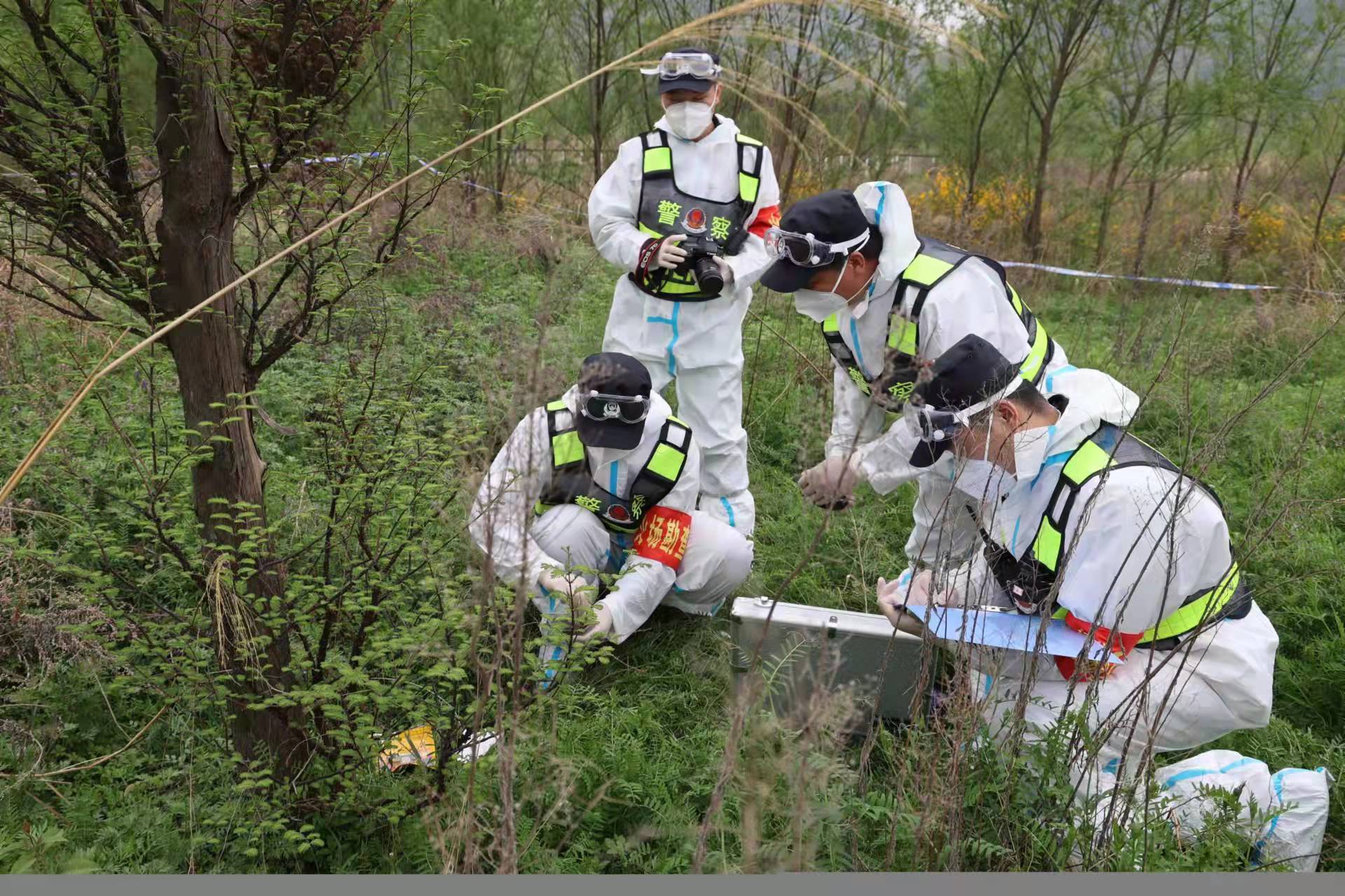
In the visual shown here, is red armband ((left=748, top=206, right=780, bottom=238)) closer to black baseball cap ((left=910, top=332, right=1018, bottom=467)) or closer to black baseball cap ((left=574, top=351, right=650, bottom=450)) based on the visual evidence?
black baseball cap ((left=574, top=351, right=650, bottom=450))

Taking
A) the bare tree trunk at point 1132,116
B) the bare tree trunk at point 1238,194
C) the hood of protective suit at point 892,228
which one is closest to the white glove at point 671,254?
the hood of protective suit at point 892,228

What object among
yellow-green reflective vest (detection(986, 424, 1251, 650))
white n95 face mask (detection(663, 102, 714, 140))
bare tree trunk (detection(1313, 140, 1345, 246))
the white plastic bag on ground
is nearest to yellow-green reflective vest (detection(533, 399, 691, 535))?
yellow-green reflective vest (detection(986, 424, 1251, 650))

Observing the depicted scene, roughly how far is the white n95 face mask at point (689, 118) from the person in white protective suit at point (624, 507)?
1.32 meters

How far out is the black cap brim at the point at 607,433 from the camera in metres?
3.25

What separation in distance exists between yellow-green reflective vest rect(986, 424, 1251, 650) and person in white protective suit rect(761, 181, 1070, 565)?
1.40ft

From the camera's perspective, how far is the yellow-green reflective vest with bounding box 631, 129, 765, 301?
14.0 ft

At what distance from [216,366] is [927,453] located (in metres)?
1.83

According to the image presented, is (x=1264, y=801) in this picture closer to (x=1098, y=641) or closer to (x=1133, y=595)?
(x=1098, y=641)

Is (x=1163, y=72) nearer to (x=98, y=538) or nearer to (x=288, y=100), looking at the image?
(x=288, y=100)

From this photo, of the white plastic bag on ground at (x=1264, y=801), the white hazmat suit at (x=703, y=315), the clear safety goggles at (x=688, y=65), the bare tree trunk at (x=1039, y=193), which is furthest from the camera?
the bare tree trunk at (x=1039, y=193)

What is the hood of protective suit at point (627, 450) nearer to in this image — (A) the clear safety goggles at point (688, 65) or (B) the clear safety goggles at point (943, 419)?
(B) the clear safety goggles at point (943, 419)

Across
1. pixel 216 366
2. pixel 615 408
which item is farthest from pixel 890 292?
pixel 216 366

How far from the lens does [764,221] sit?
4.47 metres

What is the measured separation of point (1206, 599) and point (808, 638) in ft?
3.53
